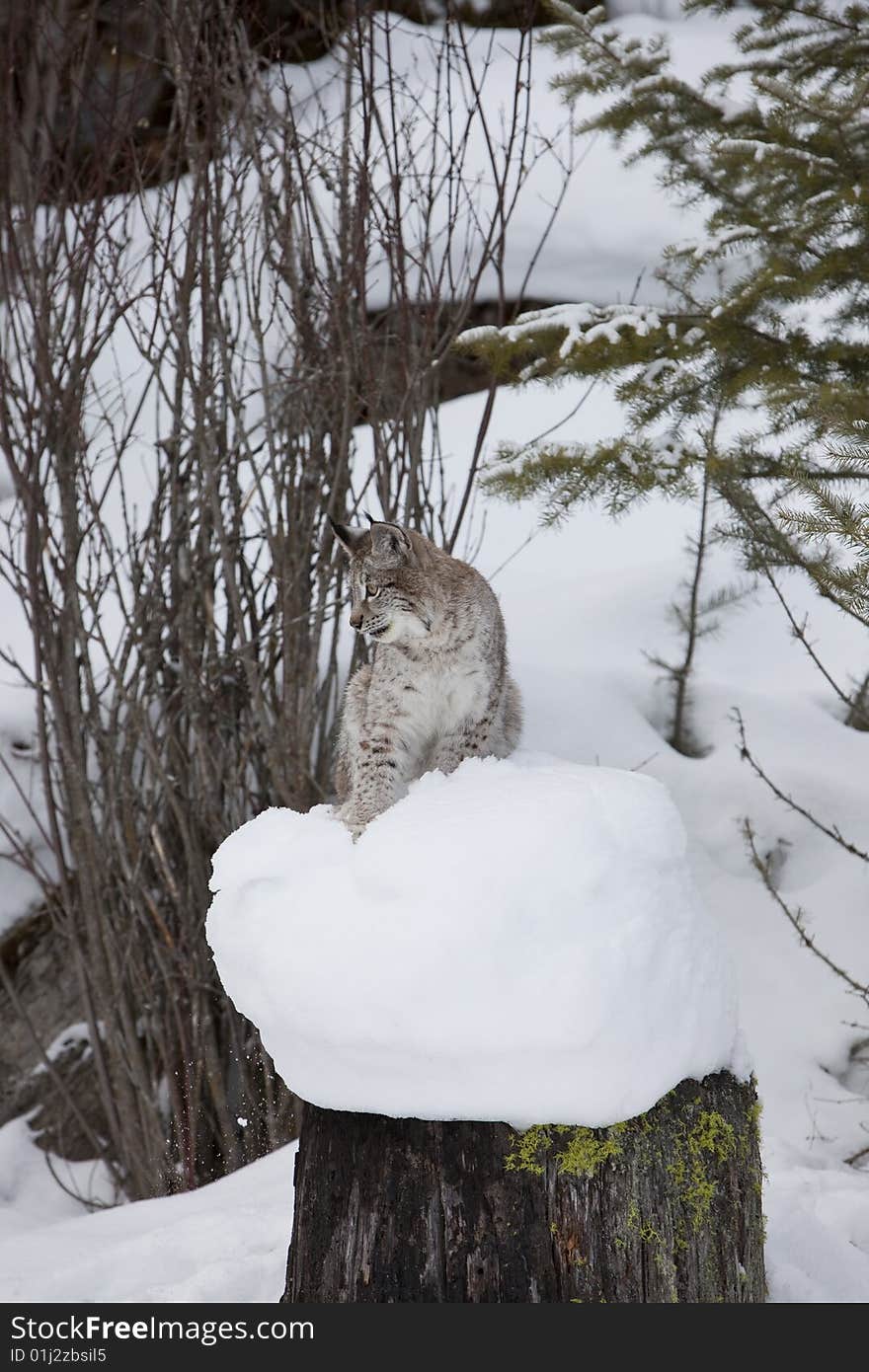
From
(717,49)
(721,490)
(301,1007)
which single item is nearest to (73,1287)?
(301,1007)

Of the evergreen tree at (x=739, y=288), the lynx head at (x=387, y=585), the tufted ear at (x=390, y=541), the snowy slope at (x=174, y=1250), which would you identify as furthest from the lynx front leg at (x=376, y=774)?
the evergreen tree at (x=739, y=288)

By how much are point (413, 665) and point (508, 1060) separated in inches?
41.6

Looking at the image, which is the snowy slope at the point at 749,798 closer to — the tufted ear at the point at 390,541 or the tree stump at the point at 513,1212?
the tree stump at the point at 513,1212

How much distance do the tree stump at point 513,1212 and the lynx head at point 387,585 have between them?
3.47ft

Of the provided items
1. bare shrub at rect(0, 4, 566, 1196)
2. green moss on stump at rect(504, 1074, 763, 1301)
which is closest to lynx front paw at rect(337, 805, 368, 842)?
green moss on stump at rect(504, 1074, 763, 1301)

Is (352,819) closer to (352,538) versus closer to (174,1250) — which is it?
(352,538)

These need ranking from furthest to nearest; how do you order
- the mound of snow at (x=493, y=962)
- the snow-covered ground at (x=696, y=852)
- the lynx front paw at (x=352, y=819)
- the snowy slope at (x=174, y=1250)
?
→ the snow-covered ground at (x=696, y=852)
the snowy slope at (x=174, y=1250)
the lynx front paw at (x=352, y=819)
the mound of snow at (x=493, y=962)

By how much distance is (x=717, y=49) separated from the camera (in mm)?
9305

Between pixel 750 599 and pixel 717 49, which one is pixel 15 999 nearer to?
pixel 750 599

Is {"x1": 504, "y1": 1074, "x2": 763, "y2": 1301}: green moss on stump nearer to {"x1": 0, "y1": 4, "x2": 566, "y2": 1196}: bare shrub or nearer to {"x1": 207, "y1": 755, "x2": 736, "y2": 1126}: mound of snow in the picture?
{"x1": 207, "y1": 755, "x2": 736, "y2": 1126}: mound of snow

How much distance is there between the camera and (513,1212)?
2090mm

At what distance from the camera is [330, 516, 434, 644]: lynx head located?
275 centimetres

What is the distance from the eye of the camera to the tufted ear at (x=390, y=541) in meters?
2.73

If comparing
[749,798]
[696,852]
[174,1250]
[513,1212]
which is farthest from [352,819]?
[749,798]
